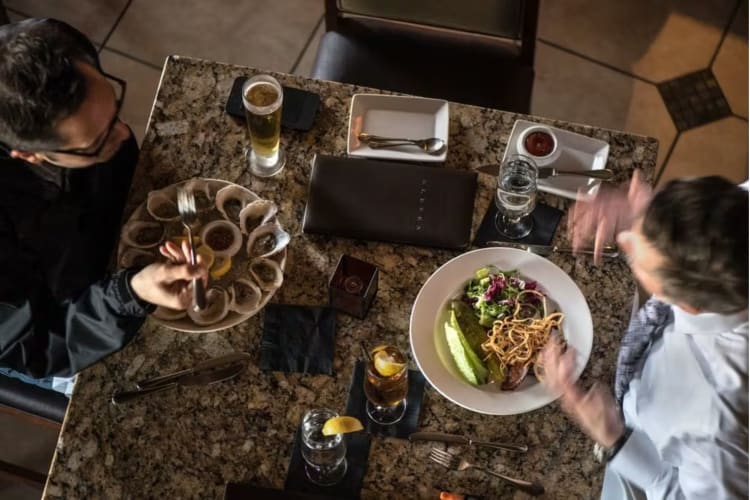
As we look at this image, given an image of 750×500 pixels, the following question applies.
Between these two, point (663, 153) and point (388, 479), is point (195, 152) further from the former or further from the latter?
point (663, 153)

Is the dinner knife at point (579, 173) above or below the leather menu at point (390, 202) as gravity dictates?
above

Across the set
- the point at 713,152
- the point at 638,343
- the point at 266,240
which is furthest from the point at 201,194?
the point at 713,152

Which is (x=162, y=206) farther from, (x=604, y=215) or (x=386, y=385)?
(x=604, y=215)

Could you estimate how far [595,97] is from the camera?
2.78 metres

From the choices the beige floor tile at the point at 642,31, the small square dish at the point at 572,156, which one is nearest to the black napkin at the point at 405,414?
the small square dish at the point at 572,156

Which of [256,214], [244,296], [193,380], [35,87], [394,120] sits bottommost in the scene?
[193,380]

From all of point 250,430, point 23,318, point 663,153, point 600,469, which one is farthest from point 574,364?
point 663,153

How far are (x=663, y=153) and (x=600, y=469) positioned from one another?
157 cm

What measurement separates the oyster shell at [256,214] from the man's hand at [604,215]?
60 cm

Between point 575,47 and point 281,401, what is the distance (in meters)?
1.93

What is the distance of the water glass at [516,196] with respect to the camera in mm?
1532

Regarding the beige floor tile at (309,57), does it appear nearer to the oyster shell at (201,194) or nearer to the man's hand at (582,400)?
the oyster shell at (201,194)

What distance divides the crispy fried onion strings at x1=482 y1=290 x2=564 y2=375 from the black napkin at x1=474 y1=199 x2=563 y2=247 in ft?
0.46

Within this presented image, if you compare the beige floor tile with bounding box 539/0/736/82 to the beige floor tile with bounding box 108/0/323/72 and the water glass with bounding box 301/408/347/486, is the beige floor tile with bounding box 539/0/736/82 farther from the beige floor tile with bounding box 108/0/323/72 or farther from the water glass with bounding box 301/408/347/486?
the water glass with bounding box 301/408/347/486
